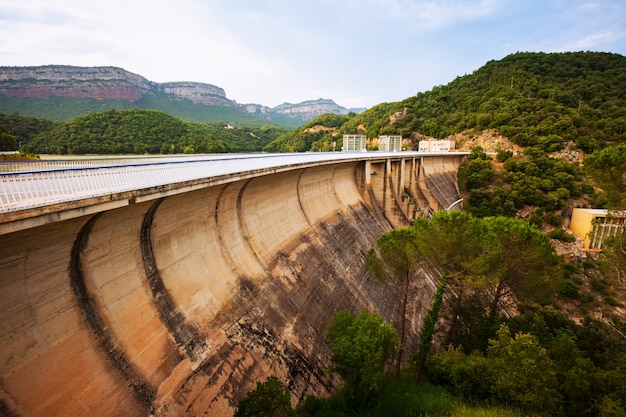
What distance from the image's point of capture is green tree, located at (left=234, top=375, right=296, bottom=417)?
5160 millimetres

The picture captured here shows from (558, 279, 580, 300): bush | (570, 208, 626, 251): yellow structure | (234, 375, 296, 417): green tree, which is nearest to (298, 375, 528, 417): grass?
(234, 375, 296, 417): green tree

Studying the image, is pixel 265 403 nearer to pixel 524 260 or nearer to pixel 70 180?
pixel 70 180

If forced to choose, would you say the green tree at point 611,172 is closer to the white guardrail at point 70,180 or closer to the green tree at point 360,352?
the green tree at point 360,352

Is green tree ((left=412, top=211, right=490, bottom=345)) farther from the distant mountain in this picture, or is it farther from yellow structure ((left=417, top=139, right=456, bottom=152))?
the distant mountain

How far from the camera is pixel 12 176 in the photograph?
395 centimetres

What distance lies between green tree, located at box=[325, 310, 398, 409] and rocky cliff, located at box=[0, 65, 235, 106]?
378ft

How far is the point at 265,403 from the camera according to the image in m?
→ 5.20

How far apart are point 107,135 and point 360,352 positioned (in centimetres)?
3351

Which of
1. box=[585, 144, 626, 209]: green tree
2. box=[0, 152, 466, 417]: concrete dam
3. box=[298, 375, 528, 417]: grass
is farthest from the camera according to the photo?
A: box=[585, 144, 626, 209]: green tree

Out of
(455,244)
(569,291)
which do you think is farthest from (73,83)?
(569,291)

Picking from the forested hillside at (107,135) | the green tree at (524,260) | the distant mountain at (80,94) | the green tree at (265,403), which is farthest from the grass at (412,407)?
the distant mountain at (80,94)

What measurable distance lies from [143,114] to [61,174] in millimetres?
40724

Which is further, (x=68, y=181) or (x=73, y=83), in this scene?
(x=73, y=83)

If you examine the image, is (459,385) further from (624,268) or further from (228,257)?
(228,257)
